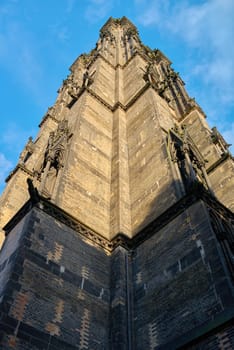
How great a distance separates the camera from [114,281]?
32.9 feet

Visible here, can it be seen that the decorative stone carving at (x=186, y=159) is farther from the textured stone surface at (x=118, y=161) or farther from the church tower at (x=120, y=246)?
the textured stone surface at (x=118, y=161)

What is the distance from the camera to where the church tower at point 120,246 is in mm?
7672

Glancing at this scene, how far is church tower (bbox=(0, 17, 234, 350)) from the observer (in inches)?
302

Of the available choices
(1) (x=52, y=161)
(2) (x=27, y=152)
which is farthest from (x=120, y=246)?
(2) (x=27, y=152)

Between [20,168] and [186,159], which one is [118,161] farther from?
[20,168]

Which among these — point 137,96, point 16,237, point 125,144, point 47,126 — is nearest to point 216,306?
point 16,237

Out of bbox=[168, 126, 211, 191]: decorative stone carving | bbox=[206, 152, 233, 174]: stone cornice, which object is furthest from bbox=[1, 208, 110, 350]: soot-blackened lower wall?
bbox=[206, 152, 233, 174]: stone cornice

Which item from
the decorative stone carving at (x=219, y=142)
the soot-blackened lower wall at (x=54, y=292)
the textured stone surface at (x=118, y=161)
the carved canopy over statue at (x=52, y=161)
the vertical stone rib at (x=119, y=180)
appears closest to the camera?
the soot-blackened lower wall at (x=54, y=292)

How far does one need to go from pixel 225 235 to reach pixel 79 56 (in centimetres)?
3632

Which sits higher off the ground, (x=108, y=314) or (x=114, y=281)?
(x=114, y=281)

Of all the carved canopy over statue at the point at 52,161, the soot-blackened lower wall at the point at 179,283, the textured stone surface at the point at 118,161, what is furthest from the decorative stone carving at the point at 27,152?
the soot-blackened lower wall at the point at 179,283

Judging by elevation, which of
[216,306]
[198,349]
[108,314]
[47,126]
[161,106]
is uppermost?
[47,126]

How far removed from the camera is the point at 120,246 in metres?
11.0

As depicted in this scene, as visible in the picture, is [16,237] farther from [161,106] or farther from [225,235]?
[161,106]
